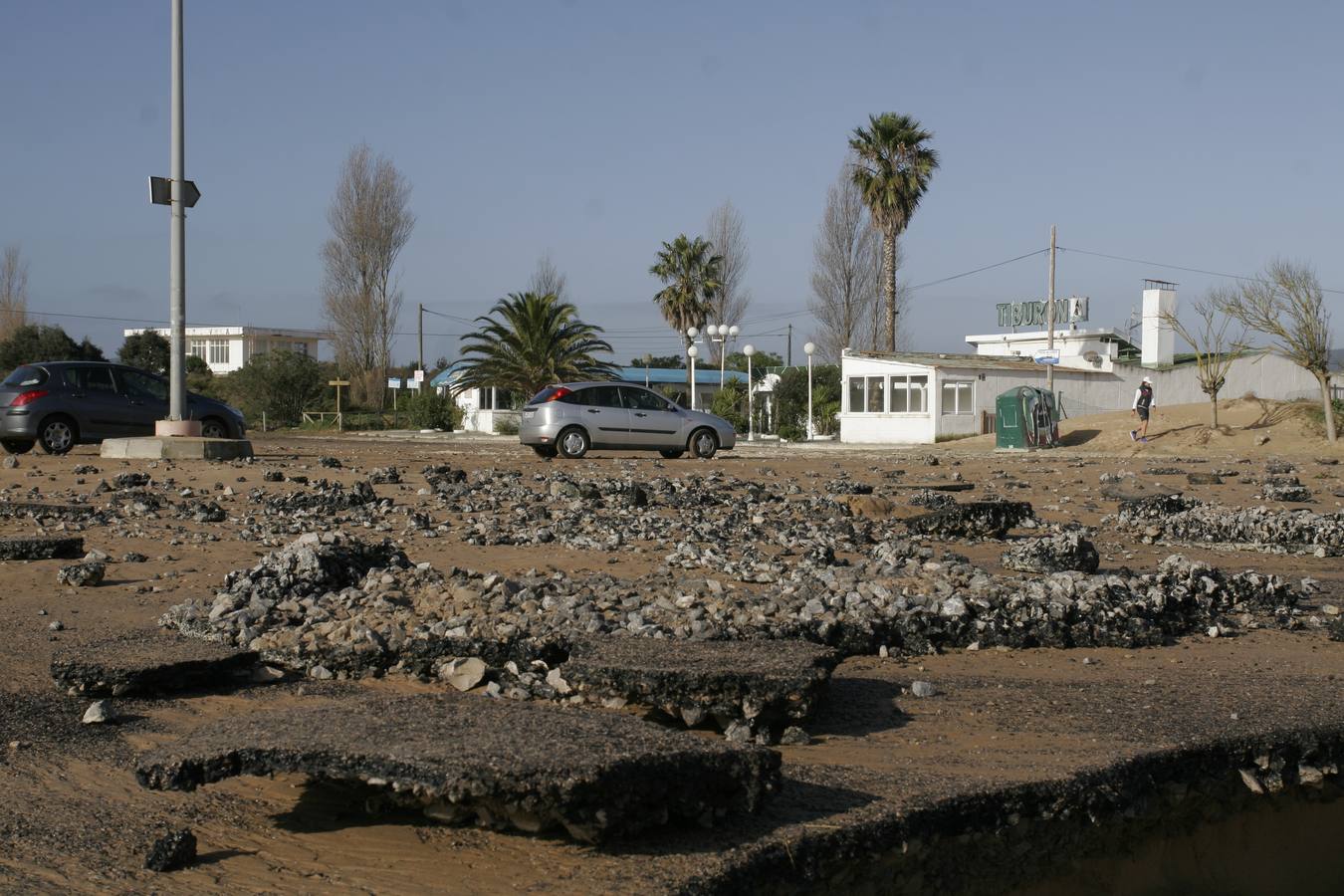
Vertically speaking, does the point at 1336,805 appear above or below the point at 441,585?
below

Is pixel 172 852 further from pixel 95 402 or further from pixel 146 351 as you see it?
pixel 146 351

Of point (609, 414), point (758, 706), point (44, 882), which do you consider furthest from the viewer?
point (609, 414)

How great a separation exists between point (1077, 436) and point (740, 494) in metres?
26.8

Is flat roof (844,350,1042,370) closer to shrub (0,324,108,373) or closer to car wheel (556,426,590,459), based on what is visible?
car wheel (556,426,590,459)

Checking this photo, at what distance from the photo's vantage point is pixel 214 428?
822 inches

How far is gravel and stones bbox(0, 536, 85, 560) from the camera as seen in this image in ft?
29.4

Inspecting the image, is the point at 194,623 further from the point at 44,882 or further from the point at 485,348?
the point at 485,348

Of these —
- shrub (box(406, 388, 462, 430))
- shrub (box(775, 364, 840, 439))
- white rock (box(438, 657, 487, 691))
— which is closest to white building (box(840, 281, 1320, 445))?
Result: shrub (box(775, 364, 840, 439))

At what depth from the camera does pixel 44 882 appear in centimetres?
356

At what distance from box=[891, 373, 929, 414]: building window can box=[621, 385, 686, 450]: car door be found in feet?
64.1

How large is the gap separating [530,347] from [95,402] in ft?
92.8

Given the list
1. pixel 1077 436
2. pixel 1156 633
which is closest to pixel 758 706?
pixel 1156 633

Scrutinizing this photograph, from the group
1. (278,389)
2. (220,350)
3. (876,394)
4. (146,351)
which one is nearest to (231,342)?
(220,350)

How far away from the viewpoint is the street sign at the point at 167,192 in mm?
18297
